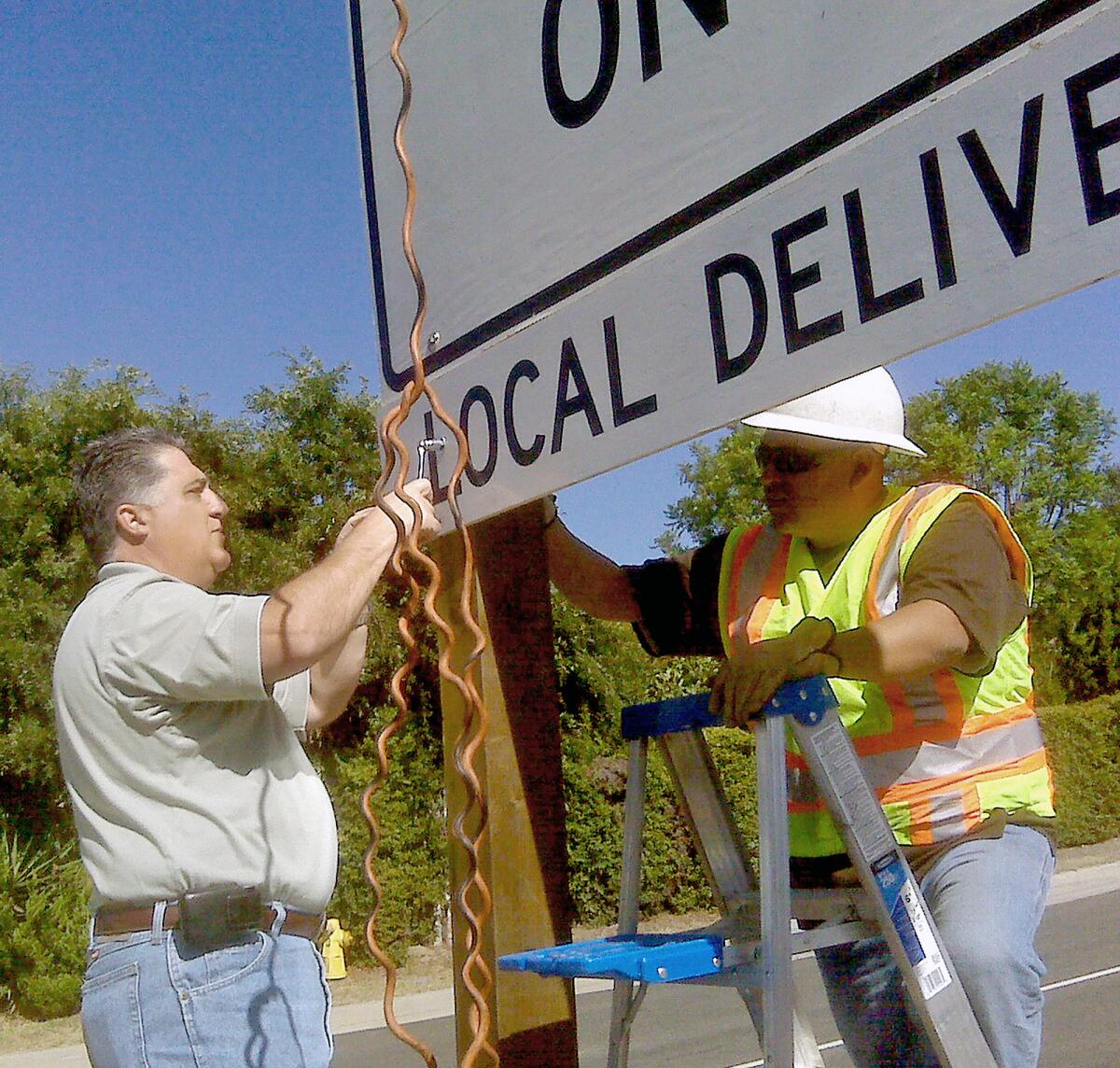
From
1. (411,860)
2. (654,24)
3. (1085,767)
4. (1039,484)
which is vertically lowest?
(1085,767)

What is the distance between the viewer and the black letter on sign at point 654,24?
1486mm

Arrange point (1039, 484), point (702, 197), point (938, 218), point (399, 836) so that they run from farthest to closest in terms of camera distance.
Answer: point (1039, 484)
point (399, 836)
point (702, 197)
point (938, 218)

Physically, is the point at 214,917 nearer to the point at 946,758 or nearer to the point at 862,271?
the point at 946,758

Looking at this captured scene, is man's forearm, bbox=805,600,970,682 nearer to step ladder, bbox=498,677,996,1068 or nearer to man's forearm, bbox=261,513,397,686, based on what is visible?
step ladder, bbox=498,677,996,1068

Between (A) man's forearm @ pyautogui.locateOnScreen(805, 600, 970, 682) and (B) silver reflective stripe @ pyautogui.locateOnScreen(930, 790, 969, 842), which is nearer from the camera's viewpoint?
(A) man's forearm @ pyautogui.locateOnScreen(805, 600, 970, 682)

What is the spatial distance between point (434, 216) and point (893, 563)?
916 mm

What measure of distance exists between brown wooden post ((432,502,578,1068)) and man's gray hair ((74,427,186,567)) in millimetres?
671

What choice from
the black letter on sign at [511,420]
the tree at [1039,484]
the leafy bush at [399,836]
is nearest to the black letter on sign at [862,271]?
the black letter on sign at [511,420]

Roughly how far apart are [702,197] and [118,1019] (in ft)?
5.04

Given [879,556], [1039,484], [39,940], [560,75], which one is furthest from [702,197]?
[1039,484]

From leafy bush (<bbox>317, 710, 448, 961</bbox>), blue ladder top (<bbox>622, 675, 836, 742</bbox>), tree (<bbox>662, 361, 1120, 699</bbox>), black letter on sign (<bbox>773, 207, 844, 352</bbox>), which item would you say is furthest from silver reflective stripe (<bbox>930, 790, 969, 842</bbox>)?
tree (<bbox>662, 361, 1120, 699</bbox>)

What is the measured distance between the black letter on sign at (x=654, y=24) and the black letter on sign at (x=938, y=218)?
38 cm

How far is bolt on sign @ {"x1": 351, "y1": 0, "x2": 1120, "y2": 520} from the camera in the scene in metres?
1.13

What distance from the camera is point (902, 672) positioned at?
6.13ft
